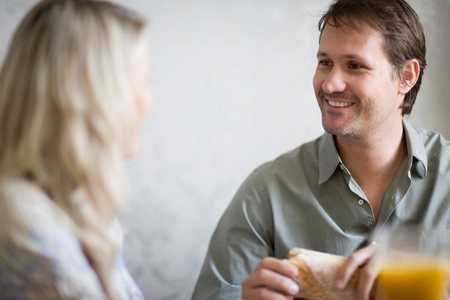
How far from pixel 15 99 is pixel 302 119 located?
1.53 meters

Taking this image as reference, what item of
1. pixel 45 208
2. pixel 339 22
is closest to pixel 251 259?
pixel 339 22

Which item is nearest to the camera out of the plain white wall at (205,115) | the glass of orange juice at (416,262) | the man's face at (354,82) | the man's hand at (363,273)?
the glass of orange juice at (416,262)

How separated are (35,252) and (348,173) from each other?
1061 millimetres

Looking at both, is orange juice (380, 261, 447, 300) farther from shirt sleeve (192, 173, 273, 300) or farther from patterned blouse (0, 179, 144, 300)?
shirt sleeve (192, 173, 273, 300)

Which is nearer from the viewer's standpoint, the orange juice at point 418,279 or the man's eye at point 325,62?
the orange juice at point 418,279

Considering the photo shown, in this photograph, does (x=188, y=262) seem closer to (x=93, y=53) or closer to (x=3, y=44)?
(x=3, y=44)

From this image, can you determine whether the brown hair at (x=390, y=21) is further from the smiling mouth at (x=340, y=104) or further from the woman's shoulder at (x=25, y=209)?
the woman's shoulder at (x=25, y=209)

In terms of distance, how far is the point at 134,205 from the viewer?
2.05 meters

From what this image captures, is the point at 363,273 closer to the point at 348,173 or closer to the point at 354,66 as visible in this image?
the point at 348,173

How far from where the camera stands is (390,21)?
68.6 inches

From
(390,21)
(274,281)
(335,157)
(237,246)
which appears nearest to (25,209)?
(274,281)

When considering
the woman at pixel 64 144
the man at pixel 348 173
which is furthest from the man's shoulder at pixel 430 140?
the woman at pixel 64 144

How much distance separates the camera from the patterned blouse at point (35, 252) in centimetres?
78

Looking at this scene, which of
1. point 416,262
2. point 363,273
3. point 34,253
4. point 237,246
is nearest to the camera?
point 34,253
